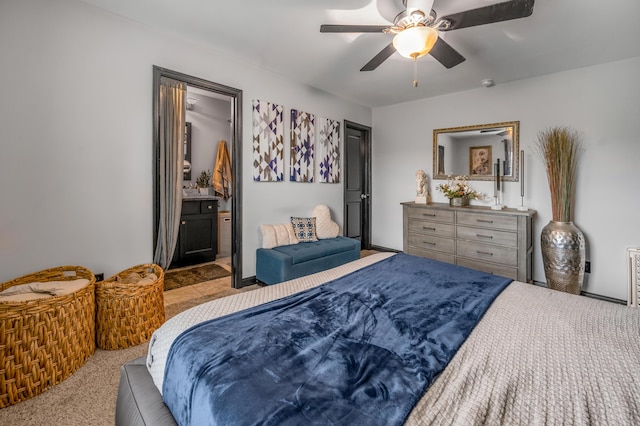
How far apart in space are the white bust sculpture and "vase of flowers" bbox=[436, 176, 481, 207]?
0.75ft

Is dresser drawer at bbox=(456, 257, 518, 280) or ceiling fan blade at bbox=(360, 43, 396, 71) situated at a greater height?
ceiling fan blade at bbox=(360, 43, 396, 71)

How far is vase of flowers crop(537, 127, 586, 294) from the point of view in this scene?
308 cm

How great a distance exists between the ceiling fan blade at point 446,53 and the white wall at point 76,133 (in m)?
2.28

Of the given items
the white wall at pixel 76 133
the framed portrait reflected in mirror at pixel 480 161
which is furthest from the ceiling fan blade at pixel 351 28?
the framed portrait reflected in mirror at pixel 480 161

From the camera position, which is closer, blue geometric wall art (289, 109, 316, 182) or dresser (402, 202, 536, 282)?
dresser (402, 202, 536, 282)

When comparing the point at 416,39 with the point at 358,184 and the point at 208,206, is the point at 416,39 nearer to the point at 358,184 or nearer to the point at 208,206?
the point at 358,184

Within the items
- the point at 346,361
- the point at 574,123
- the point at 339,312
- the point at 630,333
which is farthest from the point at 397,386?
the point at 574,123

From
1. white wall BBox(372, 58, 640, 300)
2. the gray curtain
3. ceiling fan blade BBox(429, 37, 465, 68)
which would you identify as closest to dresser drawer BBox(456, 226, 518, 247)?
white wall BBox(372, 58, 640, 300)

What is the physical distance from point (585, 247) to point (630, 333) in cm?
285

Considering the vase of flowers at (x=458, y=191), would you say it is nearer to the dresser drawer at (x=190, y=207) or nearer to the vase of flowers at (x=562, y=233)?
the vase of flowers at (x=562, y=233)

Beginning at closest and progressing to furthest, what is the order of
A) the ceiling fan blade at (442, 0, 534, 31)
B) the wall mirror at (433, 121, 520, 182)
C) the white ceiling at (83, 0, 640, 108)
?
1. the ceiling fan blade at (442, 0, 534, 31)
2. the white ceiling at (83, 0, 640, 108)
3. the wall mirror at (433, 121, 520, 182)

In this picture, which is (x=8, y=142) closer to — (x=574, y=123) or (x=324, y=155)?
(x=324, y=155)

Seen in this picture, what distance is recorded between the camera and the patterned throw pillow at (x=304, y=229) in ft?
12.6

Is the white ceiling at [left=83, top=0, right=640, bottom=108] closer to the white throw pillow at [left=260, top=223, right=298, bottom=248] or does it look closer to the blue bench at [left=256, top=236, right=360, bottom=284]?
the white throw pillow at [left=260, top=223, right=298, bottom=248]
